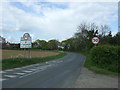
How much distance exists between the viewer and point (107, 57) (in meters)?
12.5

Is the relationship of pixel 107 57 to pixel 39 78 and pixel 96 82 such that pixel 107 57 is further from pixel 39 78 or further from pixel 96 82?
pixel 39 78

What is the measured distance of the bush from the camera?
1159cm

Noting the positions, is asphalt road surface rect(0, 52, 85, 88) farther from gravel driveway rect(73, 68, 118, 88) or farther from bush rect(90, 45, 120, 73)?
bush rect(90, 45, 120, 73)

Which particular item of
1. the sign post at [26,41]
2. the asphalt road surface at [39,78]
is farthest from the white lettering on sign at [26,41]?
the asphalt road surface at [39,78]

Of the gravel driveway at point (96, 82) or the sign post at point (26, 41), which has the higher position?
the sign post at point (26, 41)

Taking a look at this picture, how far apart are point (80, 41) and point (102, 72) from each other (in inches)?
2327

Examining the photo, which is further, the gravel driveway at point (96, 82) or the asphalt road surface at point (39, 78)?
the asphalt road surface at point (39, 78)

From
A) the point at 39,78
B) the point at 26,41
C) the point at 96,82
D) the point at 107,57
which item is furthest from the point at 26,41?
the point at 96,82

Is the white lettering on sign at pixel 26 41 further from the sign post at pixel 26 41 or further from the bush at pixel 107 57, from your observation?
the bush at pixel 107 57

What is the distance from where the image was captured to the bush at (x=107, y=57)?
11.6 metres

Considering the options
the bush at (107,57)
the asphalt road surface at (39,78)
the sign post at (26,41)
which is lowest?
the asphalt road surface at (39,78)

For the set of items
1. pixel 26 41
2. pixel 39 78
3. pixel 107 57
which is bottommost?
pixel 39 78

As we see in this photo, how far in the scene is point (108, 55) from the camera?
12430mm

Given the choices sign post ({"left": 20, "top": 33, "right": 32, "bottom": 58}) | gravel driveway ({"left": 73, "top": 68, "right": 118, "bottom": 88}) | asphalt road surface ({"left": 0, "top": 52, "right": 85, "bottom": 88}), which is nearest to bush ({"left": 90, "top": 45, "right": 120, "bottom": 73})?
asphalt road surface ({"left": 0, "top": 52, "right": 85, "bottom": 88})
